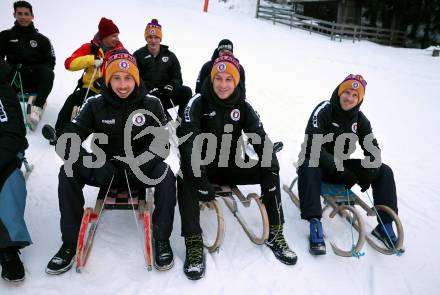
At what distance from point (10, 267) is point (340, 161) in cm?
277

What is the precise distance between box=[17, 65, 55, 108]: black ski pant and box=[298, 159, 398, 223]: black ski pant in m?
3.53

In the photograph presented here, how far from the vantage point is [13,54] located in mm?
4762

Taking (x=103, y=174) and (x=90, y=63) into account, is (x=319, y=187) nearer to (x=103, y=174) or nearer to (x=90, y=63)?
(x=103, y=174)

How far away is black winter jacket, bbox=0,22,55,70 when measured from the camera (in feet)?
15.4

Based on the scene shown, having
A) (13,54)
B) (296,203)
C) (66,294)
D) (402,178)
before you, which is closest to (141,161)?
(66,294)

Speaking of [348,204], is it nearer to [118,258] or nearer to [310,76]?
[118,258]

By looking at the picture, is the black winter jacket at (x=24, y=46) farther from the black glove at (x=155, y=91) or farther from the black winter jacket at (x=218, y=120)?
the black winter jacket at (x=218, y=120)

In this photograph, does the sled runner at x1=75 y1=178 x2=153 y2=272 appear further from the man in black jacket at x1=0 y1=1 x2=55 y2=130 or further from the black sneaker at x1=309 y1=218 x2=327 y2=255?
the man in black jacket at x1=0 y1=1 x2=55 y2=130

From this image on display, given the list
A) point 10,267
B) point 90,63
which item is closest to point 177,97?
point 90,63

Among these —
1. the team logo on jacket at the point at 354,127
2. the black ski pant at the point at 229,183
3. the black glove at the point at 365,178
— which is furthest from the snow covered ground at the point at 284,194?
the team logo on jacket at the point at 354,127

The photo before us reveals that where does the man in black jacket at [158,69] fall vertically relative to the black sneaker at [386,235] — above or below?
above

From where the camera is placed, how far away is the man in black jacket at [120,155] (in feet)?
8.48

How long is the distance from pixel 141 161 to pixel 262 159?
3.41 feet

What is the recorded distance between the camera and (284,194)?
4.04 meters
